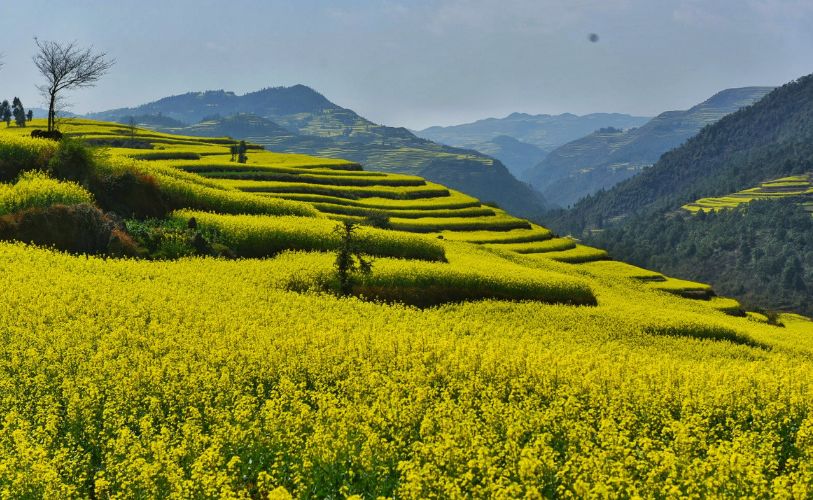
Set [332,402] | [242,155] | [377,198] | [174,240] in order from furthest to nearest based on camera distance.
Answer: [242,155], [377,198], [174,240], [332,402]

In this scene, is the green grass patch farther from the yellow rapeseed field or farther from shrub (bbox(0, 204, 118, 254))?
the yellow rapeseed field

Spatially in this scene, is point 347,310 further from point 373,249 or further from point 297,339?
point 373,249

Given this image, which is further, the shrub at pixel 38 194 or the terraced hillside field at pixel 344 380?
the shrub at pixel 38 194

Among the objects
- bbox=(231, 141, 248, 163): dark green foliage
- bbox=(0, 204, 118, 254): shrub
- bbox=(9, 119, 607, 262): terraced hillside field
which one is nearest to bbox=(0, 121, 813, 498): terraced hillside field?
bbox=(0, 204, 118, 254): shrub

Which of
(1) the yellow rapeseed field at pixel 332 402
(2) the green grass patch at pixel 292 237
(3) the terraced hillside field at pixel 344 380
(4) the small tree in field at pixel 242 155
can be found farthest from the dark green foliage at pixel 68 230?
(4) the small tree in field at pixel 242 155

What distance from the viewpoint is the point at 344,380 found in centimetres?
1747

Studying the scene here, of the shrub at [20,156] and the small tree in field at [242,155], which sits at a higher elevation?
the small tree in field at [242,155]

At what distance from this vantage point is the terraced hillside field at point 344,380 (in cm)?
1092

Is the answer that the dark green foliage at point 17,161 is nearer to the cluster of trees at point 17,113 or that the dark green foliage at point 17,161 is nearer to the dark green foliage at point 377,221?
the dark green foliage at point 377,221

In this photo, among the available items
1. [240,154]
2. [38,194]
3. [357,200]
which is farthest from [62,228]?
[240,154]

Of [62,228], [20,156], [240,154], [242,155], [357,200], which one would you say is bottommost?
[62,228]


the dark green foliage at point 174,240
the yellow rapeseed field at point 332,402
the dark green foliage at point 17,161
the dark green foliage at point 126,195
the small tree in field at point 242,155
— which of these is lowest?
the yellow rapeseed field at point 332,402

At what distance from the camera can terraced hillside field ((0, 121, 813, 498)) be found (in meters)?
10.9

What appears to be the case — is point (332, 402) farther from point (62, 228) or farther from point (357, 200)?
point (357, 200)
